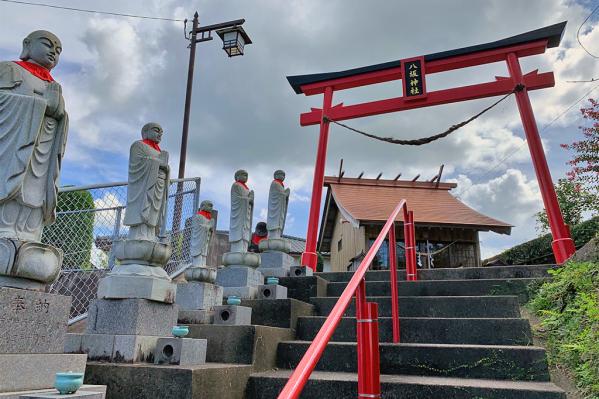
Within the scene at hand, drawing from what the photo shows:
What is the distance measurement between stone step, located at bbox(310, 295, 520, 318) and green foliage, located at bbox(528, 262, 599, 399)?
0.29 meters

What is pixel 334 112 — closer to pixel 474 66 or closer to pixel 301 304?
pixel 474 66

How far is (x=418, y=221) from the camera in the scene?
36.5ft

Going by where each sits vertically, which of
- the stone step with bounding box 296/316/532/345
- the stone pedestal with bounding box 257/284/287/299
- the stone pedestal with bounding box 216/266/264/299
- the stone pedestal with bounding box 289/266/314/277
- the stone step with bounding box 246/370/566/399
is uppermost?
the stone pedestal with bounding box 289/266/314/277

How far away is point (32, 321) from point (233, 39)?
7.88 meters

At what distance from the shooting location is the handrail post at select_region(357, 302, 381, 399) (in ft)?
6.31

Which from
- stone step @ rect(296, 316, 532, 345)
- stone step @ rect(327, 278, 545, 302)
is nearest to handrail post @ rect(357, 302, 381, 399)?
stone step @ rect(296, 316, 532, 345)

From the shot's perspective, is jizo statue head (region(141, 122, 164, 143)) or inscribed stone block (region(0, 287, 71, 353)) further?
jizo statue head (region(141, 122, 164, 143))

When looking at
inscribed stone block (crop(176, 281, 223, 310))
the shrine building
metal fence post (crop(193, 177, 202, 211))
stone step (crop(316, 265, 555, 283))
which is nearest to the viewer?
inscribed stone block (crop(176, 281, 223, 310))

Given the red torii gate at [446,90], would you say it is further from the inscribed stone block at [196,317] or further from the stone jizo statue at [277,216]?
the inscribed stone block at [196,317]

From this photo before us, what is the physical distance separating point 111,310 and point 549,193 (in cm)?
623

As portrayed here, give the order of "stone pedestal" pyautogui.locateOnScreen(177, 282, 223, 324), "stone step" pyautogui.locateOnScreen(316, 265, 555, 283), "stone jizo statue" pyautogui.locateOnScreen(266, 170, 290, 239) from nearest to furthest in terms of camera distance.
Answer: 1. "stone pedestal" pyautogui.locateOnScreen(177, 282, 223, 324)
2. "stone step" pyautogui.locateOnScreen(316, 265, 555, 283)
3. "stone jizo statue" pyautogui.locateOnScreen(266, 170, 290, 239)

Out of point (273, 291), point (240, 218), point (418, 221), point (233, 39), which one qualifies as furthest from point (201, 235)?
point (418, 221)

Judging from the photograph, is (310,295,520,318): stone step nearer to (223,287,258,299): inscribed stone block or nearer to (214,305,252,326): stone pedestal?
(214,305,252,326): stone pedestal

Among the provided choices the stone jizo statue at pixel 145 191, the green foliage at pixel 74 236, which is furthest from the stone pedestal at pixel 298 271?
the stone jizo statue at pixel 145 191
